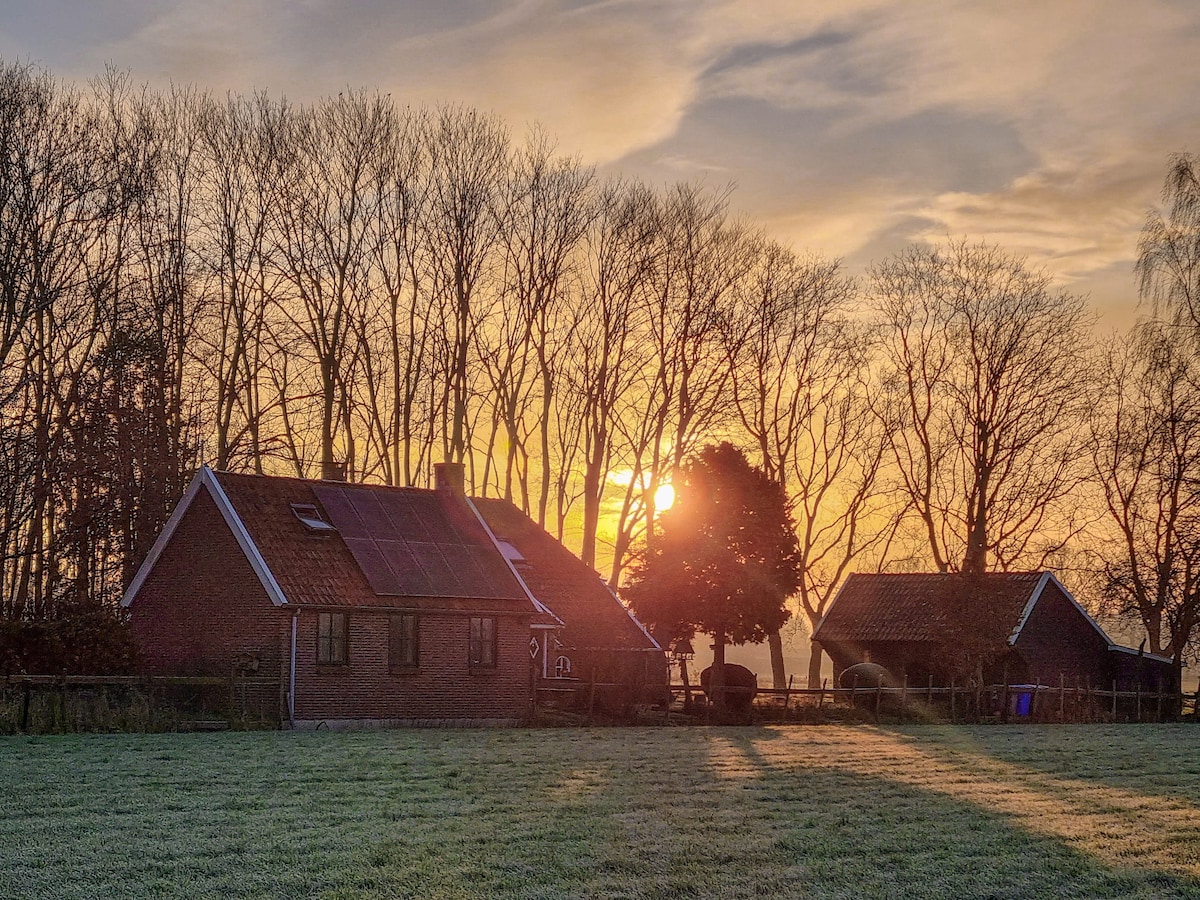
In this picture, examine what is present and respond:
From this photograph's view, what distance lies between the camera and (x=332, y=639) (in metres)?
32.8

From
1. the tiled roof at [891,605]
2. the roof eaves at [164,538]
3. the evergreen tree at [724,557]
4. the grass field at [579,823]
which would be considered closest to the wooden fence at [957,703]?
the evergreen tree at [724,557]

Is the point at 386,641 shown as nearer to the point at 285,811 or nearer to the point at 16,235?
the point at 16,235

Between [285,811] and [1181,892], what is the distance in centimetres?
798

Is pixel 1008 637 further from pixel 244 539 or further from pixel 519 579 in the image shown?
pixel 244 539

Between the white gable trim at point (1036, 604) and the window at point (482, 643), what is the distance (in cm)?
1921

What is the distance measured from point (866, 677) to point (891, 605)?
6.24 meters

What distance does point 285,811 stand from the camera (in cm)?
1378

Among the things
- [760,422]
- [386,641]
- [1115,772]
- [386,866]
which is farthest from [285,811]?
[760,422]

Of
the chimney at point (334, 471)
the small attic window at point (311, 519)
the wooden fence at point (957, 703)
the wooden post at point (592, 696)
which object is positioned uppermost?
the chimney at point (334, 471)

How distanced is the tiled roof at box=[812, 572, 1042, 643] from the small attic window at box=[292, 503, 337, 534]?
66.8ft

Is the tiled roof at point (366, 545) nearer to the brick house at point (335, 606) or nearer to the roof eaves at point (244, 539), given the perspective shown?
the brick house at point (335, 606)

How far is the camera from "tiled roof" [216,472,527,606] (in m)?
33.3

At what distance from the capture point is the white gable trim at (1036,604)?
49.1 m

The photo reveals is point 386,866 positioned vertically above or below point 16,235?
below
